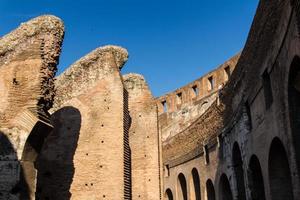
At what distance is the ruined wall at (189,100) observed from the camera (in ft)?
95.9

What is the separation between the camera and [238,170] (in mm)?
13945

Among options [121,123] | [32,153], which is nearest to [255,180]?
[121,123]

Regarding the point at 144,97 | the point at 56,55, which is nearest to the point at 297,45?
the point at 56,55

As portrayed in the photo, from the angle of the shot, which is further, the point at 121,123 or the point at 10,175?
the point at 121,123

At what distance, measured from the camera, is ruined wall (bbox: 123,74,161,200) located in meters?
13.9

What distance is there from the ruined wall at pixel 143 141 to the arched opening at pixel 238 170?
2.51m

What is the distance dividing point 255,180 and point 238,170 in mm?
2434

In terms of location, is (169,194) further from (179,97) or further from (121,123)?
(121,123)

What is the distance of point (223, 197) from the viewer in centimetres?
1666

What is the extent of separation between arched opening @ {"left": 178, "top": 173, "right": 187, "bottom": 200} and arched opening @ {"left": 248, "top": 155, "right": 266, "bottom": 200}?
11592 millimetres

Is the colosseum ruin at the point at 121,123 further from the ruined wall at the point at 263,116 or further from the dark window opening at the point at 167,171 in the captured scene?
the dark window opening at the point at 167,171

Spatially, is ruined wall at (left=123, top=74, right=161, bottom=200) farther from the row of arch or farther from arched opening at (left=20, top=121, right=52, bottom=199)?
arched opening at (left=20, top=121, right=52, bottom=199)

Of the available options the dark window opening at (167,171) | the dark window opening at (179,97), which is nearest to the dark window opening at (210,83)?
the dark window opening at (179,97)

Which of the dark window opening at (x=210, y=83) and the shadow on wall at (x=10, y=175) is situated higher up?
the dark window opening at (x=210, y=83)
